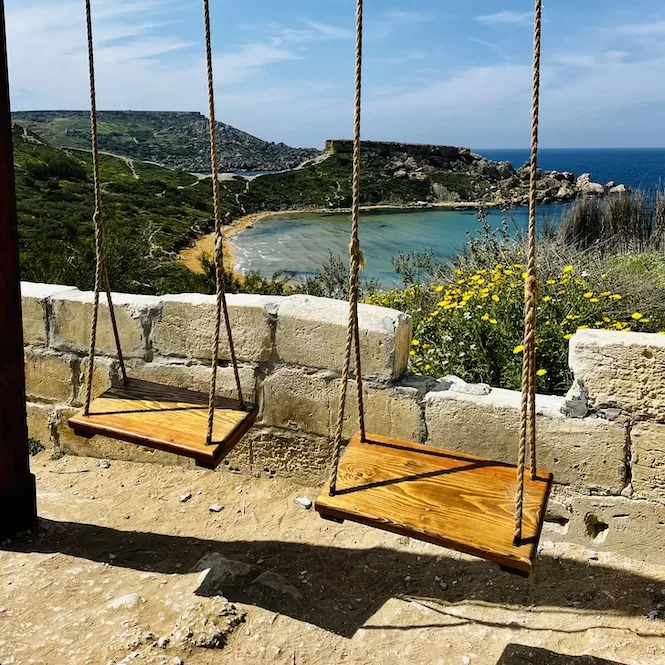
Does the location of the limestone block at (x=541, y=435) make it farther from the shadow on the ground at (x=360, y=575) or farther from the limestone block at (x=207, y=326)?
the limestone block at (x=207, y=326)

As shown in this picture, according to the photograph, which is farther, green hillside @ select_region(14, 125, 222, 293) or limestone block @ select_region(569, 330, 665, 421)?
green hillside @ select_region(14, 125, 222, 293)

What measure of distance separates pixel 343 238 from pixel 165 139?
1446 cm

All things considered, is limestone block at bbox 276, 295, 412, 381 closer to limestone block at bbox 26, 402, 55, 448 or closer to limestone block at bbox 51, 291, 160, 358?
limestone block at bbox 51, 291, 160, 358

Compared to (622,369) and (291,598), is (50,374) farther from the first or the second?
(622,369)

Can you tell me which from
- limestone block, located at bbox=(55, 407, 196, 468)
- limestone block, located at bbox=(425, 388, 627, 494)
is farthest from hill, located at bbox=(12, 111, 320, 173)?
limestone block, located at bbox=(425, 388, 627, 494)

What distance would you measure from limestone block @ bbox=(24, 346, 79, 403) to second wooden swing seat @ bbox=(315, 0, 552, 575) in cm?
226

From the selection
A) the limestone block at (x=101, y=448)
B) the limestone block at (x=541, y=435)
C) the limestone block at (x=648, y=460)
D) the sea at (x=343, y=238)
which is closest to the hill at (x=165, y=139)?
the sea at (x=343, y=238)

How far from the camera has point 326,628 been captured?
2559 millimetres

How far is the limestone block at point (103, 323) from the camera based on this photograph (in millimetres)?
3693

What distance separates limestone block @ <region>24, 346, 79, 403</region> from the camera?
12.9 ft

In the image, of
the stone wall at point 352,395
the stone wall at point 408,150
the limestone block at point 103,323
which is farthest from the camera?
the stone wall at point 408,150

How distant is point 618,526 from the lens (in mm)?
2916

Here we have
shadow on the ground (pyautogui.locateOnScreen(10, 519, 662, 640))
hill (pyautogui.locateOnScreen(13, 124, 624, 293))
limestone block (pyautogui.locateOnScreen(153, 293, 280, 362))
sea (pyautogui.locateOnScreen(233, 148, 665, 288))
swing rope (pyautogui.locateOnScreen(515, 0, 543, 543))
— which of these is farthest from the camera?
sea (pyautogui.locateOnScreen(233, 148, 665, 288))

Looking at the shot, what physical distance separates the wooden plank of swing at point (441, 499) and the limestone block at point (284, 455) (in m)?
1.09
